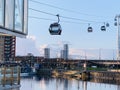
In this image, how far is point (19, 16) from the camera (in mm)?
12055

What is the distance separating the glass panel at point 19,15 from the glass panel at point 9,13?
13.7 inches

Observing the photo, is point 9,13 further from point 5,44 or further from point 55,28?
Answer: point 5,44

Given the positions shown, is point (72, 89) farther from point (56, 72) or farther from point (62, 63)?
point (62, 63)

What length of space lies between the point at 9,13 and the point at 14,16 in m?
0.37

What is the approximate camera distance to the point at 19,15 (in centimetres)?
→ 1205

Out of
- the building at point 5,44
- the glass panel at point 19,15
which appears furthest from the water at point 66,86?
the glass panel at point 19,15

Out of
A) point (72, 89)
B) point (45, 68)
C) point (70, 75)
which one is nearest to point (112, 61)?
point (45, 68)

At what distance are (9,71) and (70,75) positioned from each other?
284 ft

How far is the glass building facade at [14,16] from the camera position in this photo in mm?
10867

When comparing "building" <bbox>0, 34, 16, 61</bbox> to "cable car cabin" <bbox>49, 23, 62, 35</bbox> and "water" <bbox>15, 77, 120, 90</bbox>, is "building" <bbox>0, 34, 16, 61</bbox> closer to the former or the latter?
"cable car cabin" <bbox>49, 23, 62, 35</bbox>

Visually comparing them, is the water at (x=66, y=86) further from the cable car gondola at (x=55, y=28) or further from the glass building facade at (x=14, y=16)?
the glass building facade at (x=14, y=16)

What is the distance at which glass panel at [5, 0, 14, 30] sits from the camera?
36.2 feet

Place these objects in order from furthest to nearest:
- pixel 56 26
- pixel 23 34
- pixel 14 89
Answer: pixel 56 26 → pixel 14 89 → pixel 23 34

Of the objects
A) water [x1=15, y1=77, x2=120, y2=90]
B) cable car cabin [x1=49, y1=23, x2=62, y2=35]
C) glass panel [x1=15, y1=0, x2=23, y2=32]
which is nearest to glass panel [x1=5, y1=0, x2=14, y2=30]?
glass panel [x1=15, y1=0, x2=23, y2=32]
